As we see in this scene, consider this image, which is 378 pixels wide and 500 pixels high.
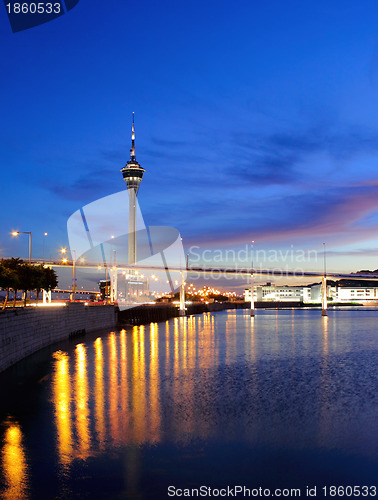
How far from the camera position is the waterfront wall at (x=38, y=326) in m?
27.7

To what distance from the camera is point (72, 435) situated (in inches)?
626

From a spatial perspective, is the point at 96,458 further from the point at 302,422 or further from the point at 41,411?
the point at 302,422

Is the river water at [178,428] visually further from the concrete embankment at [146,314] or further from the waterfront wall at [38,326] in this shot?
the concrete embankment at [146,314]

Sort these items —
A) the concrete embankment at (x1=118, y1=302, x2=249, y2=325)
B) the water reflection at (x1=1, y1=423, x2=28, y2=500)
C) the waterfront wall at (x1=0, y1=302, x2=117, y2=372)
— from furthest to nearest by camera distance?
the concrete embankment at (x1=118, y1=302, x2=249, y2=325)
the waterfront wall at (x1=0, y1=302, x2=117, y2=372)
the water reflection at (x1=1, y1=423, x2=28, y2=500)

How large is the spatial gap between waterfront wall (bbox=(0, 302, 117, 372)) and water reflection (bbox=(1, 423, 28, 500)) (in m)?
11.3

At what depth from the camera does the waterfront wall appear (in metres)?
27.7

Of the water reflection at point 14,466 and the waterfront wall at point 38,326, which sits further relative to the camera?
the waterfront wall at point 38,326

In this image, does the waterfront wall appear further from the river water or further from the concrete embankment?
the concrete embankment

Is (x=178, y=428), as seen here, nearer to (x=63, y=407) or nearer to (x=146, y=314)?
(x=63, y=407)

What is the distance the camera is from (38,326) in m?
38.5

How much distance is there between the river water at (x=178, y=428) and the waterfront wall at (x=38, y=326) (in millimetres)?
1049

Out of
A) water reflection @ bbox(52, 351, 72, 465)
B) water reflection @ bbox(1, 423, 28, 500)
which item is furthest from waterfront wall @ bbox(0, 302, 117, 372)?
water reflection @ bbox(1, 423, 28, 500)

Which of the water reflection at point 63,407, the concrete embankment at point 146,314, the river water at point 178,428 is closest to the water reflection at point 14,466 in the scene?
the river water at point 178,428

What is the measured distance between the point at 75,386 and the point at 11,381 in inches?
119
